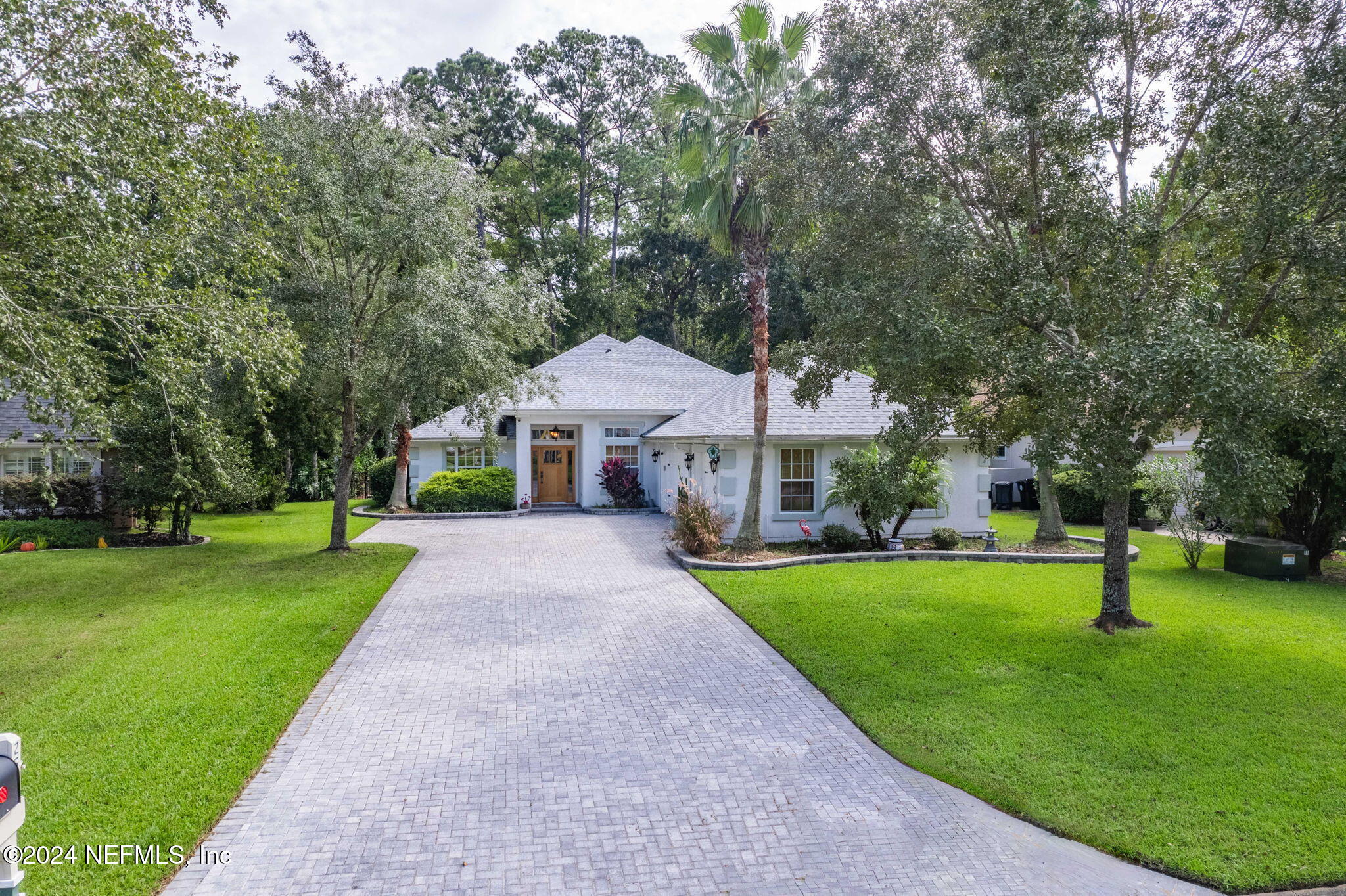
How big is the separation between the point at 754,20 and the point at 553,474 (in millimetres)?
14912

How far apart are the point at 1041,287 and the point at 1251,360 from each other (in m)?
2.01

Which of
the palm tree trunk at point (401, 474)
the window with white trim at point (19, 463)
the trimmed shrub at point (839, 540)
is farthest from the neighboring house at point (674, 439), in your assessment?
the window with white trim at point (19, 463)

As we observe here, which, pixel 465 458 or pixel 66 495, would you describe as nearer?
pixel 66 495

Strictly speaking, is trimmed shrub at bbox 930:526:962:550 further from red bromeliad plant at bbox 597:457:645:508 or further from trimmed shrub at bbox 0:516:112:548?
trimmed shrub at bbox 0:516:112:548

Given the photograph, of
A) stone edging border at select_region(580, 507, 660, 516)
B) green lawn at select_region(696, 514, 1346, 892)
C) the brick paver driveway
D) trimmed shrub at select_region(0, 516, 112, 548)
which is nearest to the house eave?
green lawn at select_region(696, 514, 1346, 892)

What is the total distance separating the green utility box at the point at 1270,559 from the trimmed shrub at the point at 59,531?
23.8 m

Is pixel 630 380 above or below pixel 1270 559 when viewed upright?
above

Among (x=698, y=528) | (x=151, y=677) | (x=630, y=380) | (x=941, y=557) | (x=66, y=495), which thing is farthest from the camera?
(x=630, y=380)

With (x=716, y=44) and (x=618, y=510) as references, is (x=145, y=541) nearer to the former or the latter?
(x=618, y=510)

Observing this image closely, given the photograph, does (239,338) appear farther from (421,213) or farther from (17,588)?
(17,588)

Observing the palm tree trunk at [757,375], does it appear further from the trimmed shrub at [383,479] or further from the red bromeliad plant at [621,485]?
the trimmed shrub at [383,479]

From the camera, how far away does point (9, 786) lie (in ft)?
9.25

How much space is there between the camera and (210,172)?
8.34 meters

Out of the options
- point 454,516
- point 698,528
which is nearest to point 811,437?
point 698,528
